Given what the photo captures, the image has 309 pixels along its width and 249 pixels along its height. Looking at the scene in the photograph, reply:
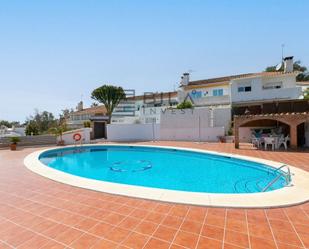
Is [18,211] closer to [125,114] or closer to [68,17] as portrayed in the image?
[68,17]

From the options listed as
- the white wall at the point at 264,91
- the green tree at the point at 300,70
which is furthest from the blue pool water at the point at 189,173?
the green tree at the point at 300,70

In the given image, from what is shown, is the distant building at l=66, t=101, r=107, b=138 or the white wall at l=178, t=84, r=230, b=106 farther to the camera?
the white wall at l=178, t=84, r=230, b=106

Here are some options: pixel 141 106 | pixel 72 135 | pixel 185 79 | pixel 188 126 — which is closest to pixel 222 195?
pixel 188 126

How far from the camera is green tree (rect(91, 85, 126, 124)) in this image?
1305 inches

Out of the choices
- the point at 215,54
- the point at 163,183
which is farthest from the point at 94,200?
the point at 215,54

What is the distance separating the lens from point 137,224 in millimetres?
3777

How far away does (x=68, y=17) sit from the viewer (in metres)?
10.6

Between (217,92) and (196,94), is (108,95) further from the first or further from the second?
(217,92)

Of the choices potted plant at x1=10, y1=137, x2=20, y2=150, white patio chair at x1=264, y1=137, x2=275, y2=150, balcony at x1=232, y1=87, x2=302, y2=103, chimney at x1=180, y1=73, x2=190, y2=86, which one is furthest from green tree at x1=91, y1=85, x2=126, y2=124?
white patio chair at x1=264, y1=137, x2=275, y2=150

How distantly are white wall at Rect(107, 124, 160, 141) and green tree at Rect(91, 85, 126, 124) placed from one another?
A: 431 inches

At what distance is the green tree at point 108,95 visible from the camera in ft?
109

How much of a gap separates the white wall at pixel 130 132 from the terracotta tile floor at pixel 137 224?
57.8ft

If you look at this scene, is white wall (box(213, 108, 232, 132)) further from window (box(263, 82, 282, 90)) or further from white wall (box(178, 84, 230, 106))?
window (box(263, 82, 282, 90))

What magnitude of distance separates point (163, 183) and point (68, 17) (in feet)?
31.8
